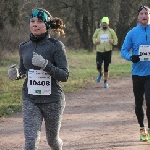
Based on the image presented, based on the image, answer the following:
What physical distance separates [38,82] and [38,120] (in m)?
0.42

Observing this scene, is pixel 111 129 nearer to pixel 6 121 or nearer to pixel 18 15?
pixel 6 121

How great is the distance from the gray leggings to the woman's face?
2.48 ft

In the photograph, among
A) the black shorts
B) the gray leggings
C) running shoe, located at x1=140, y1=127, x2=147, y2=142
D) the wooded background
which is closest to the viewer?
the gray leggings

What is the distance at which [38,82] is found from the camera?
16.8 feet

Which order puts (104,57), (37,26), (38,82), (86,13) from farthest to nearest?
(86,13)
(104,57)
(38,82)
(37,26)

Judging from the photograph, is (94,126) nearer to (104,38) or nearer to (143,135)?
(143,135)

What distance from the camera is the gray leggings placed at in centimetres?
492

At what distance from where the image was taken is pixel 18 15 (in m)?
25.5

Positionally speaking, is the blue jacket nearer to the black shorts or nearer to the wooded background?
the black shorts

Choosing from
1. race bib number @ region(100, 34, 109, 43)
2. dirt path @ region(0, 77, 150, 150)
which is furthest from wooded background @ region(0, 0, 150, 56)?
dirt path @ region(0, 77, 150, 150)

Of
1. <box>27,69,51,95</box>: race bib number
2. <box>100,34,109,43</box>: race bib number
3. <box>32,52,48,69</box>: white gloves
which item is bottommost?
<box>100,34,109,43</box>: race bib number

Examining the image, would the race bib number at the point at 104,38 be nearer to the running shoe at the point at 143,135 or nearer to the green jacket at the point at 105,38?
the green jacket at the point at 105,38

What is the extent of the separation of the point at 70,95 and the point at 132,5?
28061mm

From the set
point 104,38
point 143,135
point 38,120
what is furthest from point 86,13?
point 38,120
